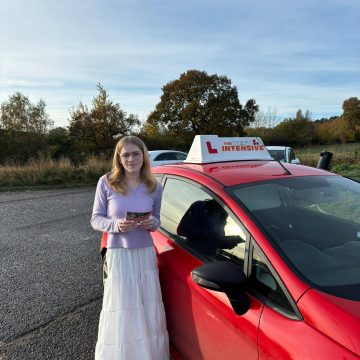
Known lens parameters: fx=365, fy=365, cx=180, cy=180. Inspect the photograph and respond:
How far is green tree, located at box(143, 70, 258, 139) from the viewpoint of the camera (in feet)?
151

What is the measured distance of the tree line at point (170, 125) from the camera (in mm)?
21406

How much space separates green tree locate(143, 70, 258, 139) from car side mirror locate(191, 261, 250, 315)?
43.0 meters

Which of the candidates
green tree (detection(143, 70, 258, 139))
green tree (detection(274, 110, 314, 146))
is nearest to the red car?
green tree (detection(143, 70, 258, 139))

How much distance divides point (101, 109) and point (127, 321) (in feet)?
76.4

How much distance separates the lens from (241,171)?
2.69 meters

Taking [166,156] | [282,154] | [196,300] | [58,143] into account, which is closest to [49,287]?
[196,300]

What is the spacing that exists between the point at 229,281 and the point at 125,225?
88cm

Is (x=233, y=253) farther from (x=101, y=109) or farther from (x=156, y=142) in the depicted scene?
(x=156, y=142)

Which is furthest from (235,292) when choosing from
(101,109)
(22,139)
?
(101,109)

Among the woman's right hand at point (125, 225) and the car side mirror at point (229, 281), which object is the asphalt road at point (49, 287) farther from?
the car side mirror at point (229, 281)

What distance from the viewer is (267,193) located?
247 centimetres

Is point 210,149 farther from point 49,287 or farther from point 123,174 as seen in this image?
point 49,287

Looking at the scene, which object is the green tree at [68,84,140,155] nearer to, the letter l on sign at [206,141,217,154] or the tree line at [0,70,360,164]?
the tree line at [0,70,360,164]

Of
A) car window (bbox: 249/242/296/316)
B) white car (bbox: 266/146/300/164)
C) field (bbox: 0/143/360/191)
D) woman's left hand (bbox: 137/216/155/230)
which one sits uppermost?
woman's left hand (bbox: 137/216/155/230)
